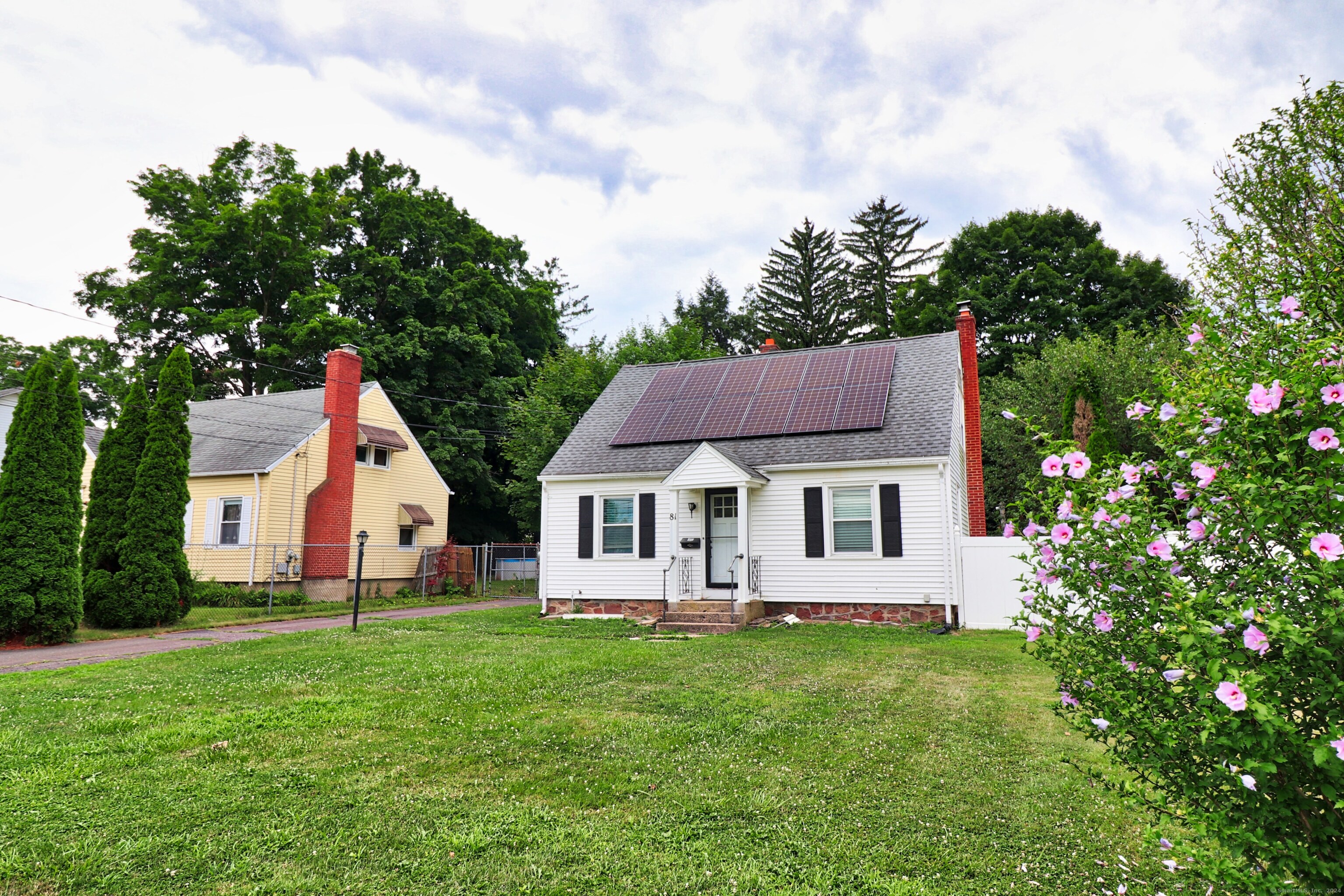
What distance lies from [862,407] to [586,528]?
241 inches

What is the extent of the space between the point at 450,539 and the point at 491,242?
16849 mm

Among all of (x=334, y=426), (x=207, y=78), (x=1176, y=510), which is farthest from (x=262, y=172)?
(x=1176, y=510)

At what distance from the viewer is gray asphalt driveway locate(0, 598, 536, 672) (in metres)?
9.82

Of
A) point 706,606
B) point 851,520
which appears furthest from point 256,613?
point 851,520

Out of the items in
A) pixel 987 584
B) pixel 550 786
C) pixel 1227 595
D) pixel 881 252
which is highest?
pixel 881 252

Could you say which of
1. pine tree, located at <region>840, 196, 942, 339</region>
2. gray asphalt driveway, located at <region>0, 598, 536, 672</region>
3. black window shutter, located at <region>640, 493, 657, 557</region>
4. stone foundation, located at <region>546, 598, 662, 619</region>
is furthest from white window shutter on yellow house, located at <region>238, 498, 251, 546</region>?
pine tree, located at <region>840, 196, 942, 339</region>

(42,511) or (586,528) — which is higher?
(42,511)

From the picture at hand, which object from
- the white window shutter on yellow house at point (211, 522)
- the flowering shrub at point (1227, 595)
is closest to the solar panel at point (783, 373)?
the flowering shrub at point (1227, 595)

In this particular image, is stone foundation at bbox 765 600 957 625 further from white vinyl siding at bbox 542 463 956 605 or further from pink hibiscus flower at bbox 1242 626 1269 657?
pink hibiscus flower at bbox 1242 626 1269 657

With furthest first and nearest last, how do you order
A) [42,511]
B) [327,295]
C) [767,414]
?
1. [327,295]
2. [767,414]
3. [42,511]

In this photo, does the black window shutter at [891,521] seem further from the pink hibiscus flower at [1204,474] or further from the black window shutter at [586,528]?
the pink hibiscus flower at [1204,474]

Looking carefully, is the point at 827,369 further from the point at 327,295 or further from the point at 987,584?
the point at 327,295

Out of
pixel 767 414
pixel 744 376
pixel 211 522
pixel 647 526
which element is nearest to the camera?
pixel 647 526

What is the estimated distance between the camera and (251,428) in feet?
71.8
